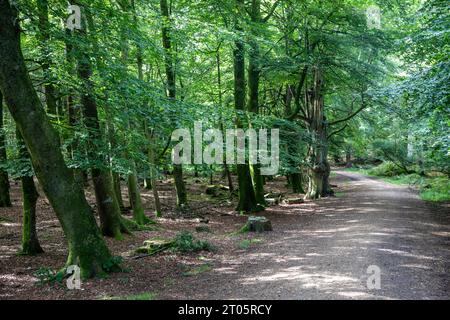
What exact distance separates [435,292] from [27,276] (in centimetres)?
747

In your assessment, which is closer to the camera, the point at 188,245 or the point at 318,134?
the point at 188,245

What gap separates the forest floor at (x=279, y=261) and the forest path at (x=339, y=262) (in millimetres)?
20

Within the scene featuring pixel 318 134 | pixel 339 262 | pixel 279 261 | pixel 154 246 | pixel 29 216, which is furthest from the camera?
pixel 318 134

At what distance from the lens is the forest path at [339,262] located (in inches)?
249

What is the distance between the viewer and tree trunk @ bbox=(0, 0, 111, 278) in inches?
245

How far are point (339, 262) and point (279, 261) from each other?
53.6 inches

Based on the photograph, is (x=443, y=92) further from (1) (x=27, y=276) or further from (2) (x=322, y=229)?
(1) (x=27, y=276)

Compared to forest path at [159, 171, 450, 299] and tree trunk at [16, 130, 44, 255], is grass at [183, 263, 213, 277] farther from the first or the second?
tree trunk at [16, 130, 44, 255]

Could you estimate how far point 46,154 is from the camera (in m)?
6.61

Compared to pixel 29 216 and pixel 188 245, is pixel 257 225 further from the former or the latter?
pixel 29 216

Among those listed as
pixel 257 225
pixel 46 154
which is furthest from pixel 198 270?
pixel 257 225

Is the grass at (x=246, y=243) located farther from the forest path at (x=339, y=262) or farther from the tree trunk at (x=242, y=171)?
the tree trunk at (x=242, y=171)

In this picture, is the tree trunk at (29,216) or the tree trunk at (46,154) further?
the tree trunk at (29,216)

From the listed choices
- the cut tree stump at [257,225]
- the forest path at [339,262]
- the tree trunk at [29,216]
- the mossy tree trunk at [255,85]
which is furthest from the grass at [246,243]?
the mossy tree trunk at [255,85]
